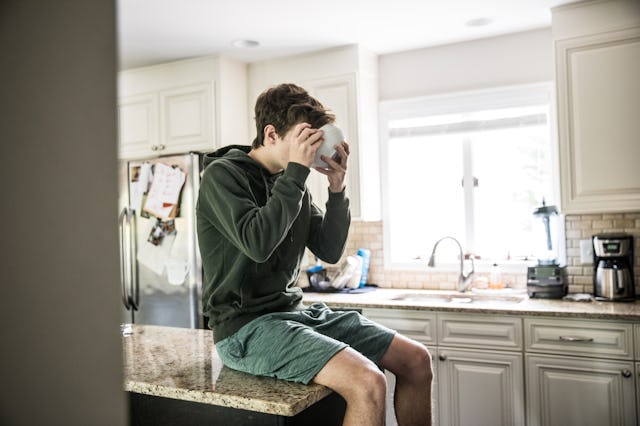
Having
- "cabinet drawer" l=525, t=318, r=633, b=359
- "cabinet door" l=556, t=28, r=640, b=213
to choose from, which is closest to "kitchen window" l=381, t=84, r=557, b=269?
"cabinet door" l=556, t=28, r=640, b=213

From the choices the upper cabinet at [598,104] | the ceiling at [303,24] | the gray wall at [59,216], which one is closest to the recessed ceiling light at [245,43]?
the ceiling at [303,24]

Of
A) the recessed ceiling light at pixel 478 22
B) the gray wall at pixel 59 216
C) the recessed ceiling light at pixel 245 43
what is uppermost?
the recessed ceiling light at pixel 245 43

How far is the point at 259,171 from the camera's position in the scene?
5.58 ft

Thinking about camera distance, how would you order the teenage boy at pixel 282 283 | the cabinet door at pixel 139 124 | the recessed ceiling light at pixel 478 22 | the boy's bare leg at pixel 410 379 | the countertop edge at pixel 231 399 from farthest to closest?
the cabinet door at pixel 139 124
the recessed ceiling light at pixel 478 22
the boy's bare leg at pixel 410 379
the teenage boy at pixel 282 283
the countertop edge at pixel 231 399

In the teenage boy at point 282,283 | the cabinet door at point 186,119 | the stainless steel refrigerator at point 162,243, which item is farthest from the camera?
the cabinet door at point 186,119

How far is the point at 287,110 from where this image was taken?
1.64 meters

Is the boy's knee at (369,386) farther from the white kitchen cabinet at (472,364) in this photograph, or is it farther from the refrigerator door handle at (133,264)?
the refrigerator door handle at (133,264)

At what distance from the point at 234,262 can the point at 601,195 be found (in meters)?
2.19

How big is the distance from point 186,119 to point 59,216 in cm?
374

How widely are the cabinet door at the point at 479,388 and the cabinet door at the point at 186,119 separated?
2.06 meters

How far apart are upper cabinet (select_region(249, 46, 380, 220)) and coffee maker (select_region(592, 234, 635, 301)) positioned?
1376mm

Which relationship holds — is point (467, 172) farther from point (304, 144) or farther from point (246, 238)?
point (246, 238)

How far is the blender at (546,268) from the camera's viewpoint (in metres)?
3.10

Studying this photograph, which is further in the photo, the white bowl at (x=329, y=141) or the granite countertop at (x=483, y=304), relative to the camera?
the granite countertop at (x=483, y=304)
